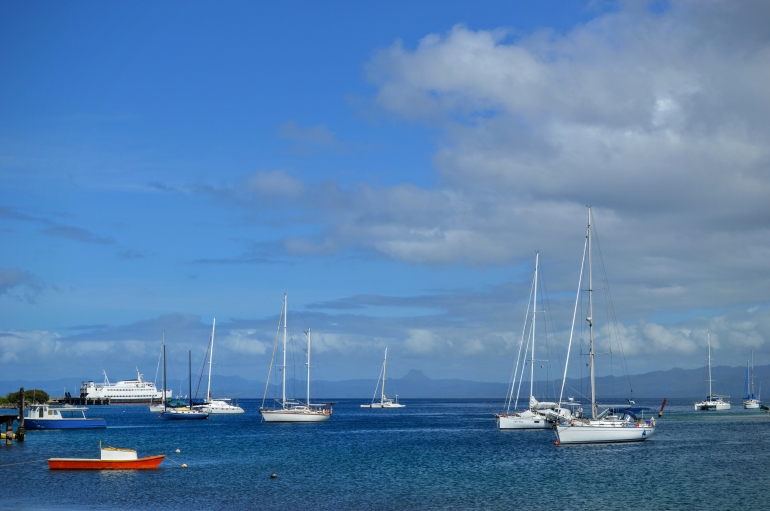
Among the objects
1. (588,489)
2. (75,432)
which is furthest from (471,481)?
(75,432)

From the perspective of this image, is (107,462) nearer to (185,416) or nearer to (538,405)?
(538,405)

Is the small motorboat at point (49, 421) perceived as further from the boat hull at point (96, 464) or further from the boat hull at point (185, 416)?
the boat hull at point (96, 464)

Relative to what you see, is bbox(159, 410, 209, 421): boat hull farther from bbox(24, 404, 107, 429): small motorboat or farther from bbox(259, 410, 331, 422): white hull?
bbox(24, 404, 107, 429): small motorboat

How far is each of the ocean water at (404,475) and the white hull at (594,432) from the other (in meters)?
0.89

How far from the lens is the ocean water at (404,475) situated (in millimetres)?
42656

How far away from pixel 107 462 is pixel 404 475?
19.4 metres

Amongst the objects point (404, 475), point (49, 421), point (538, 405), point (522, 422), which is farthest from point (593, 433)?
point (49, 421)

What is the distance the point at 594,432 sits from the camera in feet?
225

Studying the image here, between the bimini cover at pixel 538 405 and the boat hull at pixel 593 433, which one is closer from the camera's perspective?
the boat hull at pixel 593 433

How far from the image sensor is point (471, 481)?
49.9m

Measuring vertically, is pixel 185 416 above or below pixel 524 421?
below

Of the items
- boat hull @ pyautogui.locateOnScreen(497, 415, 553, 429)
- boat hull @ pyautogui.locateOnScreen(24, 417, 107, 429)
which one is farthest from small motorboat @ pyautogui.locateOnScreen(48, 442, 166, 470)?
boat hull @ pyautogui.locateOnScreen(497, 415, 553, 429)

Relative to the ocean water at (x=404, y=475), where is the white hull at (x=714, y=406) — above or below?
below

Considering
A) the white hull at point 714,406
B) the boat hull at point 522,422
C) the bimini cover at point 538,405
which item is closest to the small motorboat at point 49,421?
the boat hull at point 522,422
